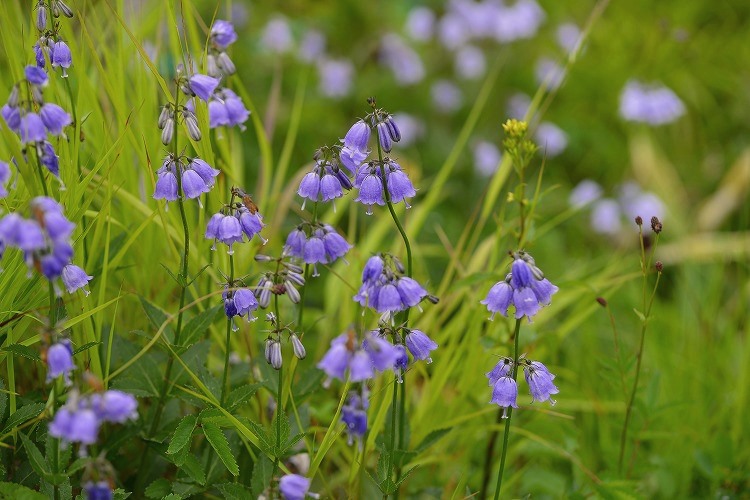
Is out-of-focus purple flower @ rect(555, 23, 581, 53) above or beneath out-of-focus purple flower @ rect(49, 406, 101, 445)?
above

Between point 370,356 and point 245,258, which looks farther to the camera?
point 245,258

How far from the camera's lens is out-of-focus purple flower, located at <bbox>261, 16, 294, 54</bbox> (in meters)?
5.52

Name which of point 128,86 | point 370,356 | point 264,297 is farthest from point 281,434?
point 128,86

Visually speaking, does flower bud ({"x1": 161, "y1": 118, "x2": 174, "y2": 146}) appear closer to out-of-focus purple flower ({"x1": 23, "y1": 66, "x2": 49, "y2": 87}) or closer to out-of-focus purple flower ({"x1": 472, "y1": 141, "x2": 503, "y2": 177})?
out-of-focus purple flower ({"x1": 23, "y1": 66, "x2": 49, "y2": 87})

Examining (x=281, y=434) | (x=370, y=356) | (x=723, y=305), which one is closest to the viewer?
(x=370, y=356)

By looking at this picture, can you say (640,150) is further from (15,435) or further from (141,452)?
(15,435)

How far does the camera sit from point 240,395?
2.14 meters

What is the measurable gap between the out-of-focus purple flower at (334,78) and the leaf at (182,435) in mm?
3897

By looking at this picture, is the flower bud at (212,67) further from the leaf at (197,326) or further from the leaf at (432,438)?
the leaf at (432,438)

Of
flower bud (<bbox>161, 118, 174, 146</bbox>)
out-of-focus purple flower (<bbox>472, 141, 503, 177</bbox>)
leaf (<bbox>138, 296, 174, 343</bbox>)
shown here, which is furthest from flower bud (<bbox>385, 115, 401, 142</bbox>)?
out-of-focus purple flower (<bbox>472, 141, 503, 177</bbox>)

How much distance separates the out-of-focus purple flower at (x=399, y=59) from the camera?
5815 millimetres

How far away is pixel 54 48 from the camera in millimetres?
2074

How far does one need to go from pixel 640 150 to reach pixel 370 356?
4.62 metres

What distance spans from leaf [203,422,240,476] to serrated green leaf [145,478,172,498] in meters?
0.27
